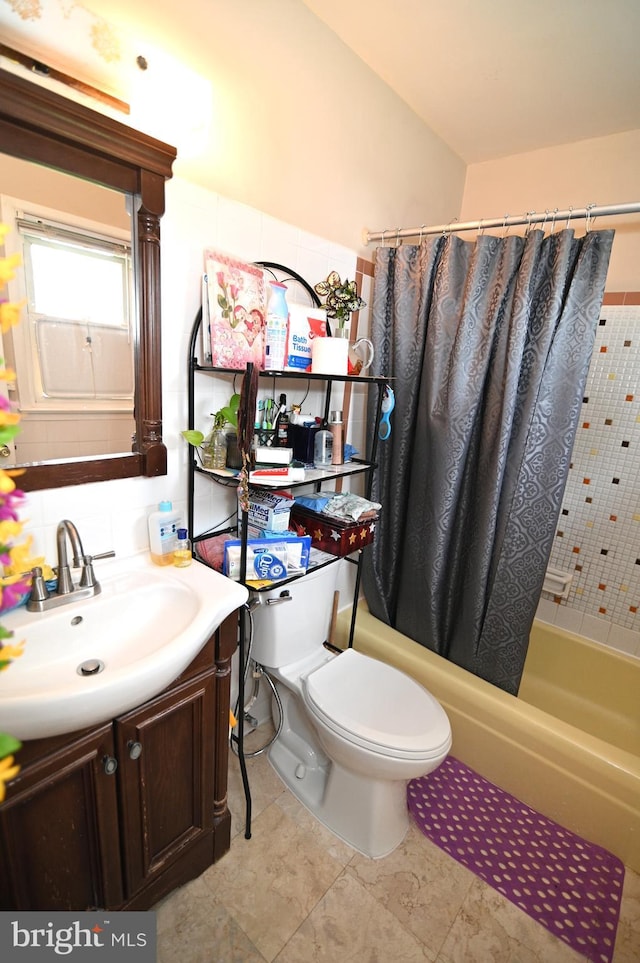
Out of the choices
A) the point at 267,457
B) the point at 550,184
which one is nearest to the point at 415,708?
the point at 267,457

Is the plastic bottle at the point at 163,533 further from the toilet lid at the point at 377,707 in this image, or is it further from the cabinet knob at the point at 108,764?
the toilet lid at the point at 377,707

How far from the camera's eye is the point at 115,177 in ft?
3.38

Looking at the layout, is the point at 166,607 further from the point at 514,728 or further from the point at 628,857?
the point at 628,857

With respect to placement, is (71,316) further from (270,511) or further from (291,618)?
(291,618)

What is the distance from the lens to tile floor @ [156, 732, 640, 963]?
3.68 feet

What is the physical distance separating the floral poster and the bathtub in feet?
4.12

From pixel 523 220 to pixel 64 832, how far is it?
6.70 ft

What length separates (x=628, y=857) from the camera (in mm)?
1359

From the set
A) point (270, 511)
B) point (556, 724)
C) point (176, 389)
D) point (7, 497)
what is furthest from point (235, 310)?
point (556, 724)

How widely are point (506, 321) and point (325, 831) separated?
1.80 metres

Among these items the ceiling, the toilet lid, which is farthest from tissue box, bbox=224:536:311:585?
the ceiling

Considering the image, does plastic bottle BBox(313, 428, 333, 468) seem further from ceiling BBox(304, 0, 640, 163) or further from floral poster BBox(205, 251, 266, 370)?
ceiling BBox(304, 0, 640, 163)

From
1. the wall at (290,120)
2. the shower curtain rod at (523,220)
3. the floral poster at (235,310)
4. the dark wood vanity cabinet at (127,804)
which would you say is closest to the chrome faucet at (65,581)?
the dark wood vanity cabinet at (127,804)

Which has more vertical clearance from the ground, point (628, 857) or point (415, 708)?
point (415, 708)
